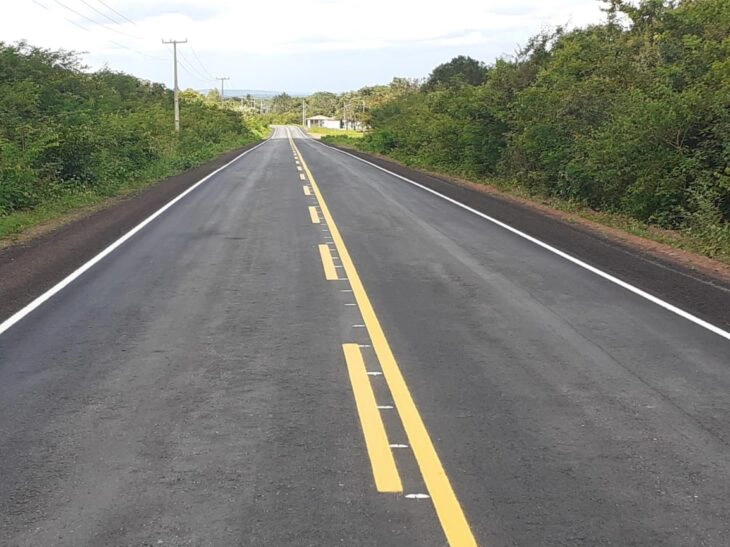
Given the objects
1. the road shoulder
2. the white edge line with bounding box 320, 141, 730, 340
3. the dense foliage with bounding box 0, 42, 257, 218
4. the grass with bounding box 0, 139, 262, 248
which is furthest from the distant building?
the white edge line with bounding box 320, 141, 730, 340

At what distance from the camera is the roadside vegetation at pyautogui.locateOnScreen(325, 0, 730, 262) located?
45.3ft

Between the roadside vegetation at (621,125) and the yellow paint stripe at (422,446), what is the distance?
7.28m

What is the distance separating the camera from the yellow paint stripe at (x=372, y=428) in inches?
154

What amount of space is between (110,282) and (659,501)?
23.7ft

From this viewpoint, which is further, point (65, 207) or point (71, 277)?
point (65, 207)

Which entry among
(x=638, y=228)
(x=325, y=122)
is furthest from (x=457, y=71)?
(x=325, y=122)

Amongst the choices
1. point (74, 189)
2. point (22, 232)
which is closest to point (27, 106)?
point (74, 189)

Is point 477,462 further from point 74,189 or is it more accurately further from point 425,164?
point 425,164

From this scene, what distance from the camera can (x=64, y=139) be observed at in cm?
2036

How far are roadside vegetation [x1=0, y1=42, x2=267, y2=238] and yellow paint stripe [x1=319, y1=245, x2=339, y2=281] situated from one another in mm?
6591

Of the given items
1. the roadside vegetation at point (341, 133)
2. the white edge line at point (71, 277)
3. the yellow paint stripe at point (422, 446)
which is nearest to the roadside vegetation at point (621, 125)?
the yellow paint stripe at point (422, 446)

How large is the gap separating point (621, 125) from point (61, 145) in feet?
50.9

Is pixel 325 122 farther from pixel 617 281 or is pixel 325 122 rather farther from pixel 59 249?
pixel 617 281

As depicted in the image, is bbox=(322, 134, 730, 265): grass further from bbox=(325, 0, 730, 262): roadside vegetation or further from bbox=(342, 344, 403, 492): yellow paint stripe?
bbox=(342, 344, 403, 492): yellow paint stripe
